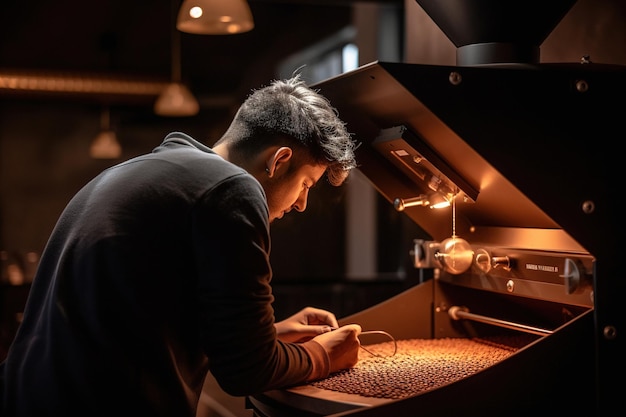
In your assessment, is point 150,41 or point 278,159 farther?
point 150,41

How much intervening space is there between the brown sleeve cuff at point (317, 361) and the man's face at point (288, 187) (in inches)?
9.8

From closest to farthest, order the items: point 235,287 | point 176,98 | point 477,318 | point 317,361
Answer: point 235,287, point 317,361, point 477,318, point 176,98

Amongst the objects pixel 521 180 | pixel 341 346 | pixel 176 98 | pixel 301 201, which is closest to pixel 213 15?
pixel 301 201

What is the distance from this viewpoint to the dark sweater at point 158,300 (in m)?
1.32

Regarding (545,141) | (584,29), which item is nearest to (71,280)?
(545,141)

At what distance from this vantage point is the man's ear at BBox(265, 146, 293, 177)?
4.99ft

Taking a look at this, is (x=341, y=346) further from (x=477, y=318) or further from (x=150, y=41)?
(x=150, y=41)

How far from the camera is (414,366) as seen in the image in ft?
5.27

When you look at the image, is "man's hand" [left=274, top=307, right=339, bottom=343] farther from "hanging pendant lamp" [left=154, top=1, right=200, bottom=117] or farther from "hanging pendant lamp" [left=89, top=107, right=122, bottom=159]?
"hanging pendant lamp" [left=89, top=107, right=122, bottom=159]

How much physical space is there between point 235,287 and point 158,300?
131 millimetres

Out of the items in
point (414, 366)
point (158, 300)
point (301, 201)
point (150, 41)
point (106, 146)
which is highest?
point (150, 41)

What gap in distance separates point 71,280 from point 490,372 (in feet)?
2.25

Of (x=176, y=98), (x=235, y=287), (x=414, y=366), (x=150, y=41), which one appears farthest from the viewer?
(x=150, y=41)

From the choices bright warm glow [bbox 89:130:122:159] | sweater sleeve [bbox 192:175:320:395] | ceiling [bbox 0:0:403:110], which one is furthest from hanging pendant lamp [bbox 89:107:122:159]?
sweater sleeve [bbox 192:175:320:395]
